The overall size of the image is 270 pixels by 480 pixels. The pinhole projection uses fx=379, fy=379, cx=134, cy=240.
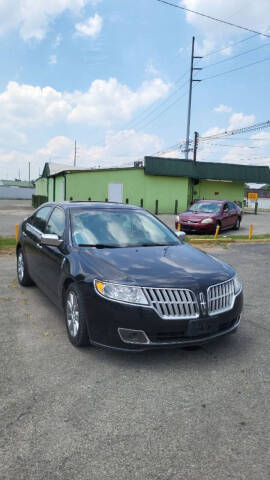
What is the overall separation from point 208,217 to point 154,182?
14.8 m

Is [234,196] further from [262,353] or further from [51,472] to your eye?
[51,472]

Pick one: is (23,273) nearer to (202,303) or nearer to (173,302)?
(173,302)

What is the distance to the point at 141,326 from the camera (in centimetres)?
344

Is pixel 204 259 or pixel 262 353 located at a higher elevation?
pixel 204 259

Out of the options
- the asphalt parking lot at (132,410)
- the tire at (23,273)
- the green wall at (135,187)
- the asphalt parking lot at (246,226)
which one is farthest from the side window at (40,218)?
the green wall at (135,187)

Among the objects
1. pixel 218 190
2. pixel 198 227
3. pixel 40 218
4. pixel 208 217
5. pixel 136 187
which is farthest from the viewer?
pixel 218 190

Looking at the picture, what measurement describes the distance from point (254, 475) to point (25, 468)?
1383 mm

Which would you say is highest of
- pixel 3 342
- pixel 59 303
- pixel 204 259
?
pixel 204 259

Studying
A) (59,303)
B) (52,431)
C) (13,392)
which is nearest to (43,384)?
(13,392)

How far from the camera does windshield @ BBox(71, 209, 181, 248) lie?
4.62 meters

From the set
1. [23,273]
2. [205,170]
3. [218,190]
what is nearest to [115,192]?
[205,170]

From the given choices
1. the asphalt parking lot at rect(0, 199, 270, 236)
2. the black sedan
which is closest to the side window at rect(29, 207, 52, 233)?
the black sedan

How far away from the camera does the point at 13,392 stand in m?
3.15

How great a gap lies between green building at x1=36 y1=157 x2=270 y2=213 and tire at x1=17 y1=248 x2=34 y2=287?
22.7 m
